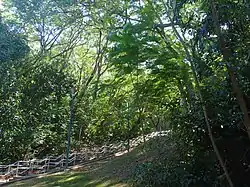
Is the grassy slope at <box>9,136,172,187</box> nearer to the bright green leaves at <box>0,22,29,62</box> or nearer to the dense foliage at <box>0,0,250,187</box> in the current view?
the dense foliage at <box>0,0,250,187</box>

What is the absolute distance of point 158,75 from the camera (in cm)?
609

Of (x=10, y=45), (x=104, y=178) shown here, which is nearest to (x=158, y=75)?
(x=104, y=178)

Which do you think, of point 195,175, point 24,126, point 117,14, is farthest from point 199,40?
point 24,126

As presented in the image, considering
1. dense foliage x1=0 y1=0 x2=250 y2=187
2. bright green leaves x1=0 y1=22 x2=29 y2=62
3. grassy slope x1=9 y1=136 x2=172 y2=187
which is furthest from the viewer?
bright green leaves x1=0 y1=22 x2=29 y2=62

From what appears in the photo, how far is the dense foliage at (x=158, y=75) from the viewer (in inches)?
171

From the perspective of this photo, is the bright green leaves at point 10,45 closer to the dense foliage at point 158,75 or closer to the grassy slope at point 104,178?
the dense foliage at point 158,75

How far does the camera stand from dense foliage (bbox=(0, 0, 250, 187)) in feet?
14.3

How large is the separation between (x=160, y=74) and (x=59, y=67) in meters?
9.45

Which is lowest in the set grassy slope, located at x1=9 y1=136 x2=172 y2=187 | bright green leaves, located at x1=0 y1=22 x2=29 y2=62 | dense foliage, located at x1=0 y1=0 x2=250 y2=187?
grassy slope, located at x1=9 y1=136 x2=172 y2=187

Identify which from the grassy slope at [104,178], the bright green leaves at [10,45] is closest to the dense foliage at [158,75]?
the bright green leaves at [10,45]

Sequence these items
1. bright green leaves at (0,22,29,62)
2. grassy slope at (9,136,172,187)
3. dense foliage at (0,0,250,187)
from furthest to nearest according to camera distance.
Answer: bright green leaves at (0,22,29,62), grassy slope at (9,136,172,187), dense foliage at (0,0,250,187)

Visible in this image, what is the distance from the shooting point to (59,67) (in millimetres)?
14664

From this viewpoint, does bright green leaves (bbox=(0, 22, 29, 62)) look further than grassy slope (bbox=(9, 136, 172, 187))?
Yes

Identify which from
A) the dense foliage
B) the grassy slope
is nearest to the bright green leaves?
the dense foliage
